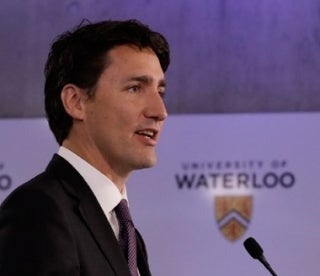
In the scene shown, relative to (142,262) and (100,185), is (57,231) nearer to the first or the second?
(100,185)

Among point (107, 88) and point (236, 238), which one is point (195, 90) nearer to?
point (236, 238)

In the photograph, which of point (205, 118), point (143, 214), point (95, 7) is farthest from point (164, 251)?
point (95, 7)

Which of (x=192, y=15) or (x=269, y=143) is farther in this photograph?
(x=192, y=15)

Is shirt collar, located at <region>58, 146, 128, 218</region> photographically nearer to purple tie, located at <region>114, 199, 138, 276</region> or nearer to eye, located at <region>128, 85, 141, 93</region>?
Answer: purple tie, located at <region>114, 199, 138, 276</region>

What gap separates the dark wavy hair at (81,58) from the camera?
1.35 metres

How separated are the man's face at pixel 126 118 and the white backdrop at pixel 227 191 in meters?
1.22

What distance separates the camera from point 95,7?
2715mm

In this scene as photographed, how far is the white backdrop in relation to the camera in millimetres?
2484

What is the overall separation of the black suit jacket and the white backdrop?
1289 millimetres

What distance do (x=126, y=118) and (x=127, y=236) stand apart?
0.69 feet

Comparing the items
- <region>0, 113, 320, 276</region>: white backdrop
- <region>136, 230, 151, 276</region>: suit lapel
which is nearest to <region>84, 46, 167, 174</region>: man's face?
<region>136, 230, 151, 276</region>: suit lapel

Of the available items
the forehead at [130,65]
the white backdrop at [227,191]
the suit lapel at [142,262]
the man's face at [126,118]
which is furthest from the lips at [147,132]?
the white backdrop at [227,191]

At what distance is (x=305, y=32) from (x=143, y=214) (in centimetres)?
89

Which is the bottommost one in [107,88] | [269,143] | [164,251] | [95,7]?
[164,251]
